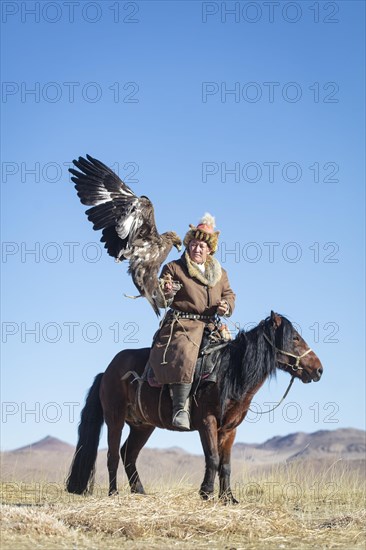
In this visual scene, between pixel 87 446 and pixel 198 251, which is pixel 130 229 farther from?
pixel 87 446

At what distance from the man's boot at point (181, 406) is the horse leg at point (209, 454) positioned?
19 cm

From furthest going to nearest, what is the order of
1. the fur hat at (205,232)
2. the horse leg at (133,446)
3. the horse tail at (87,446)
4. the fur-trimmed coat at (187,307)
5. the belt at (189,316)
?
the horse leg at (133,446) → the horse tail at (87,446) → the fur hat at (205,232) → the belt at (189,316) → the fur-trimmed coat at (187,307)

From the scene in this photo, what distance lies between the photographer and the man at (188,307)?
862 centimetres

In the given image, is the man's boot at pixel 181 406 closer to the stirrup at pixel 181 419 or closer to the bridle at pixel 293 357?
the stirrup at pixel 181 419

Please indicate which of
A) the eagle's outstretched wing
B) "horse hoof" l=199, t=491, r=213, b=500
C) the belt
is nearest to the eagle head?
the eagle's outstretched wing

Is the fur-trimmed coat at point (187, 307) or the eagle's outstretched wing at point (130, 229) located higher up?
the eagle's outstretched wing at point (130, 229)

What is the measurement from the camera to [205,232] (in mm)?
9031

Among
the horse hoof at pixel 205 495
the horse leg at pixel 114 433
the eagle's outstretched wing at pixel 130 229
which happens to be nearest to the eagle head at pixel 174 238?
the eagle's outstretched wing at pixel 130 229

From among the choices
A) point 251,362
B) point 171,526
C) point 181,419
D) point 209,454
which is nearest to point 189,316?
point 251,362

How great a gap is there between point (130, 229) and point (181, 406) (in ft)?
6.00

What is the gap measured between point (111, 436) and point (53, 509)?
2.03 metres

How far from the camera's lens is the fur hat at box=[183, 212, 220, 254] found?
29.7 feet

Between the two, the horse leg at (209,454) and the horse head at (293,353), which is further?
the horse head at (293,353)

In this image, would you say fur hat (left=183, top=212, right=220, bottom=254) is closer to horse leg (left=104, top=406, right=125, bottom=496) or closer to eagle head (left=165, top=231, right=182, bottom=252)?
eagle head (left=165, top=231, right=182, bottom=252)
